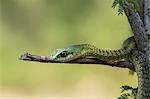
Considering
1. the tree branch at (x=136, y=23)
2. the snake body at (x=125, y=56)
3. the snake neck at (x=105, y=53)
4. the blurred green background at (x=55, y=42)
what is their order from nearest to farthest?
the tree branch at (x=136, y=23)
the snake body at (x=125, y=56)
the snake neck at (x=105, y=53)
the blurred green background at (x=55, y=42)

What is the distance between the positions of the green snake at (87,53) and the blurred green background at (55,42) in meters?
6.97

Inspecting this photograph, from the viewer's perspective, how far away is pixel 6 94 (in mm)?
10625

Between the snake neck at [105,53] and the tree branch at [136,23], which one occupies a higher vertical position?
the tree branch at [136,23]

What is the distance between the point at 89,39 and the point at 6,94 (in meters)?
2.33

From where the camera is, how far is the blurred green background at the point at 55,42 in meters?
10.6

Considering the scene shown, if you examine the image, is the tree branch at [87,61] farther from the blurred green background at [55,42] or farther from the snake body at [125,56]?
the blurred green background at [55,42]

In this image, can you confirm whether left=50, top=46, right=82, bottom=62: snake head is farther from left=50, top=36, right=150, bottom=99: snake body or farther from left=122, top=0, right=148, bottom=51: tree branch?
left=122, top=0, right=148, bottom=51: tree branch

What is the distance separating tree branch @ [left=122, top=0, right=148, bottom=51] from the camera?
2.45m

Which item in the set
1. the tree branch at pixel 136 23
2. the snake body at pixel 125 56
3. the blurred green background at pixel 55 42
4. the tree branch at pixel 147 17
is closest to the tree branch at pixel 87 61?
the snake body at pixel 125 56

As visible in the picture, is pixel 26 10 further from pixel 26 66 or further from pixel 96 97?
pixel 96 97

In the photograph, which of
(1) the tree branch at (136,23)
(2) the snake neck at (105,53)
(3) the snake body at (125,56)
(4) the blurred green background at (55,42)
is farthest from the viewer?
(4) the blurred green background at (55,42)

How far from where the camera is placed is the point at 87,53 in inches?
114

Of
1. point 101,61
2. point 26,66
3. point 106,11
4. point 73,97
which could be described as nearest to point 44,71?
point 26,66

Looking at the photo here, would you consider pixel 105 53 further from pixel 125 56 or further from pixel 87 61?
pixel 87 61
